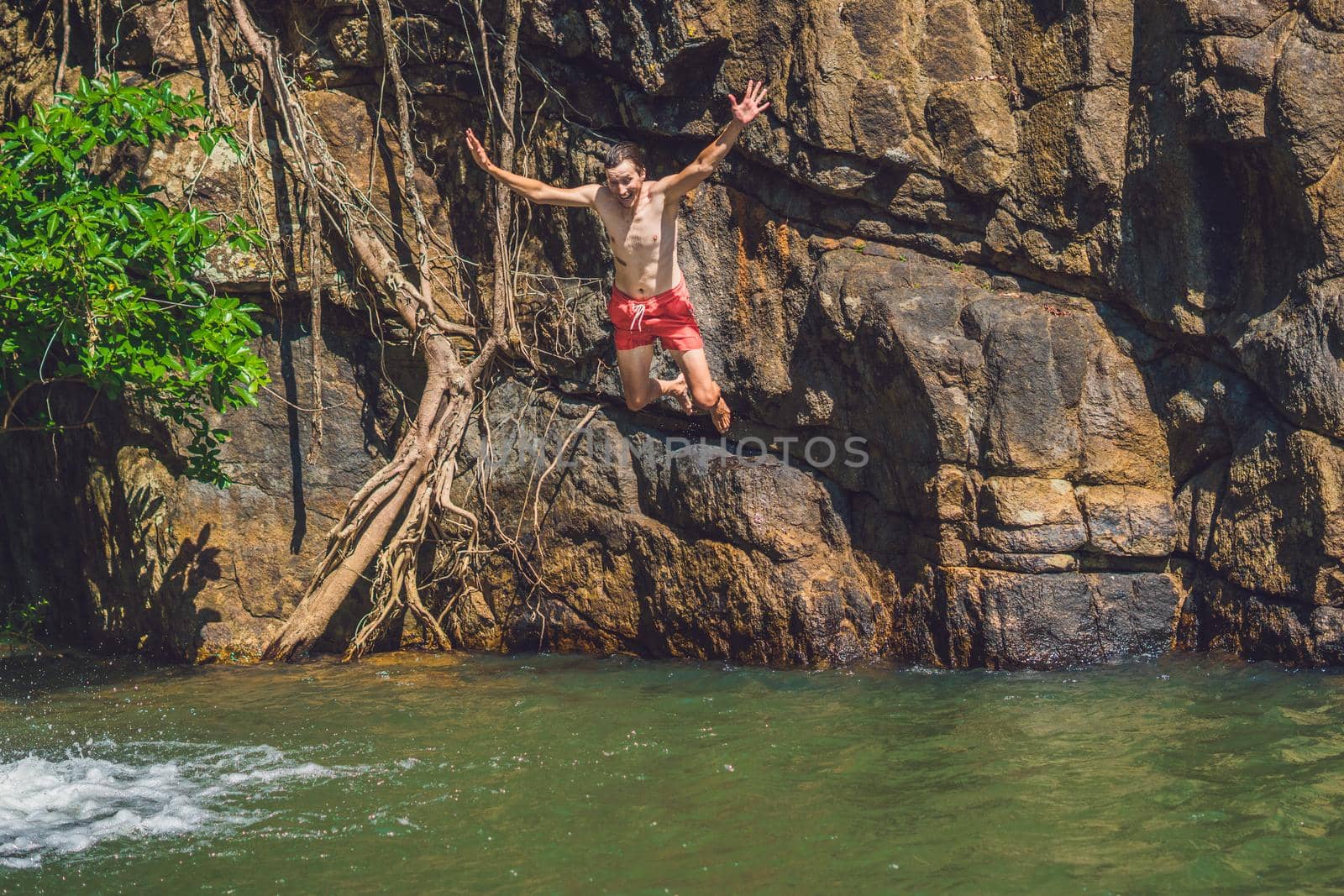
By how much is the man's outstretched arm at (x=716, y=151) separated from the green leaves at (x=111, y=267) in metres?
2.59

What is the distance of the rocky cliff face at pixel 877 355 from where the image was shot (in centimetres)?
725

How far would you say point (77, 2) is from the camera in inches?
345

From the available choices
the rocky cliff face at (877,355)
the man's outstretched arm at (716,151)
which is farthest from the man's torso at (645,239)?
the rocky cliff face at (877,355)

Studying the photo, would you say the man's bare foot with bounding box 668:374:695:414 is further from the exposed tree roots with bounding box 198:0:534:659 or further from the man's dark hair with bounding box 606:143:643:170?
the exposed tree roots with bounding box 198:0:534:659

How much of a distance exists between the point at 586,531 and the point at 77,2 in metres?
4.81

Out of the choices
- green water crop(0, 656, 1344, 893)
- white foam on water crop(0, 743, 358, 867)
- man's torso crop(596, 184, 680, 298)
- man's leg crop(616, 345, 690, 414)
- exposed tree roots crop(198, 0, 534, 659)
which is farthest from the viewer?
exposed tree roots crop(198, 0, 534, 659)

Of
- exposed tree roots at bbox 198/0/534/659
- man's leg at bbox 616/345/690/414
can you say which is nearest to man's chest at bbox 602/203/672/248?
man's leg at bbox 616/345/690/414

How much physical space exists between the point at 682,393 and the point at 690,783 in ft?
8.81

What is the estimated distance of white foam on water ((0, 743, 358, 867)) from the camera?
17.3 feet

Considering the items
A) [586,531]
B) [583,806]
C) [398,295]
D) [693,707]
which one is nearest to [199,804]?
[583,806]

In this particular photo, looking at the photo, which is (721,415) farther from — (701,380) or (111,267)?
(111,267)

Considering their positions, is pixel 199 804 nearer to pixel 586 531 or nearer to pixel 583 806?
pixel 583 806

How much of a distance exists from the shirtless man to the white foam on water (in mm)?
2888

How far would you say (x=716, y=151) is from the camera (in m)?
6.65
